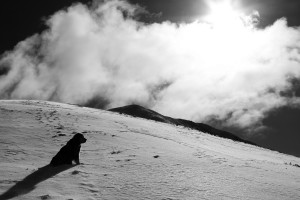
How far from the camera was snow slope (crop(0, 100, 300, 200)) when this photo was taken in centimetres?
1173

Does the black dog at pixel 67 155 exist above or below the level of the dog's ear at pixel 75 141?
below

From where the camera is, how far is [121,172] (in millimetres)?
13969

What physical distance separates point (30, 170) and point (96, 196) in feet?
12.2

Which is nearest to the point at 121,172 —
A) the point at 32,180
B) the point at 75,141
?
the point at 75,141

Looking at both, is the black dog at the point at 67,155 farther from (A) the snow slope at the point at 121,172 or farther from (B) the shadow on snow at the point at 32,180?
(A) the snow slope at the point at 121,172

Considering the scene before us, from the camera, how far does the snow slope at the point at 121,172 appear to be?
11734mm

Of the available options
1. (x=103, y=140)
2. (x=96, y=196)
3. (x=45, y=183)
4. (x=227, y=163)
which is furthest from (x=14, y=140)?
(x=227, y=163)

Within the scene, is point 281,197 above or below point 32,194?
above

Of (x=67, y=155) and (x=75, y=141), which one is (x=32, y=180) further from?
(x=75, y=141)

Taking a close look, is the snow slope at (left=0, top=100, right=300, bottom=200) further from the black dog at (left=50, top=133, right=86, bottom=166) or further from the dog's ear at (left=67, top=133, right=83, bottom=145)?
the dog's ear at (left=67, top=133, right=83, bottom=145)

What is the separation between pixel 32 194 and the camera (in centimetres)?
1098

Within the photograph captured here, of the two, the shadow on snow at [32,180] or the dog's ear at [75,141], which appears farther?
the dog's ear at [75,141]

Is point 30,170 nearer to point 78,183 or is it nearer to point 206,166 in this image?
point 78,183

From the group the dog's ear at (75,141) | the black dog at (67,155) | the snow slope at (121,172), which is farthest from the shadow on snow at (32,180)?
the dog's ear at (75,141)
